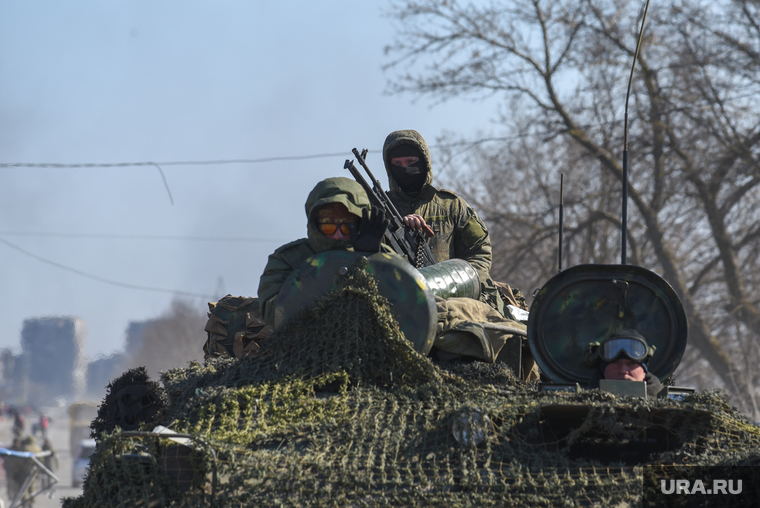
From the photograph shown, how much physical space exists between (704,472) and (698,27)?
16.5 meters

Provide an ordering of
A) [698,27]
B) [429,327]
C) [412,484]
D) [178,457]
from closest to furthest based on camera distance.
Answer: [412,484] < [178,457] < [429,327] < [698,27]

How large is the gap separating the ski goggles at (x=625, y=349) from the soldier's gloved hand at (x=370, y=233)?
103 cm

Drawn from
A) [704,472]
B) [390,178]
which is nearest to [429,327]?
[704,472]

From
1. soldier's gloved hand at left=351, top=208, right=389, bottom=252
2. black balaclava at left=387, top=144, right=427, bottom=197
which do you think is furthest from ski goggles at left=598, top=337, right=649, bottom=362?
black balaclava at left=387, top=144, right=427, bottom=197

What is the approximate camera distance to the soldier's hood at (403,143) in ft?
19.3

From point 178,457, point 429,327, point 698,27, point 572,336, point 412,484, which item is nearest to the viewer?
point 412,484

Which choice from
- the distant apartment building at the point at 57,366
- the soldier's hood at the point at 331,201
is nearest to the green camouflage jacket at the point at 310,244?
the soldier's hood at the point at 331,201

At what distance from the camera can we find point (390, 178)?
6051 millimetres

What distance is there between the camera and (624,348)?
3734 mm

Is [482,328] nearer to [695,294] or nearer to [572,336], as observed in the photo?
[572,336]

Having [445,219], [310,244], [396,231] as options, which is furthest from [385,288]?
[445,219]

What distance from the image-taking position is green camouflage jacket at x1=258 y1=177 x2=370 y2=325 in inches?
162

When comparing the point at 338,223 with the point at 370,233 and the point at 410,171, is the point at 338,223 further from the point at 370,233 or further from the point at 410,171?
the point at 410,171

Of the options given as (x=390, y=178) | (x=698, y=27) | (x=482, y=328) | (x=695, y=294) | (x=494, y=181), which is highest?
(x=698, y=27)
